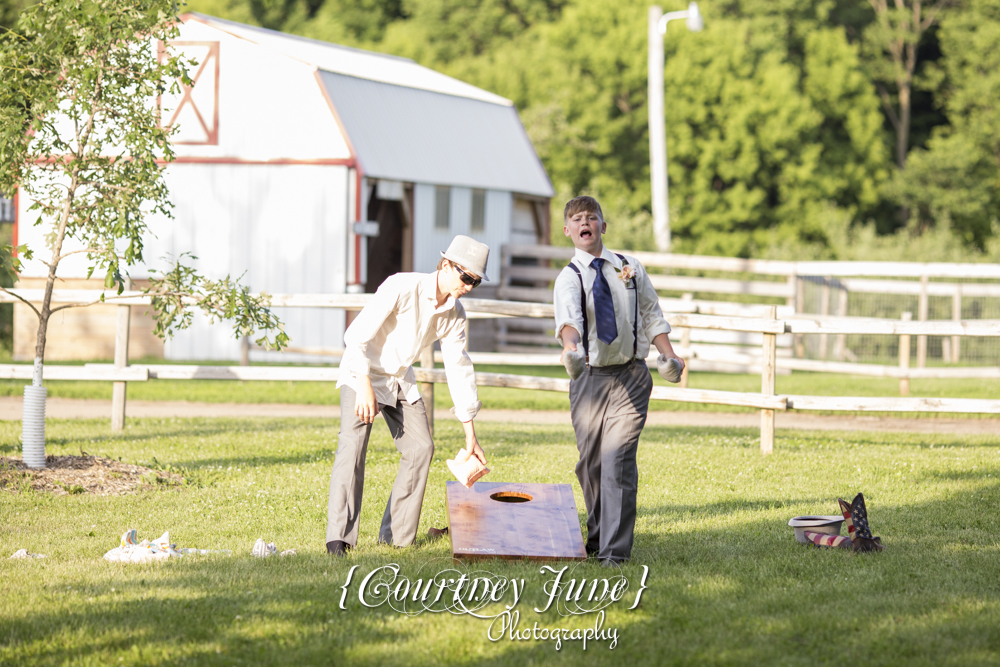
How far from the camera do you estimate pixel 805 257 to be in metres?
35.7

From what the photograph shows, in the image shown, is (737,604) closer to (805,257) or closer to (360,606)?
(360,606)

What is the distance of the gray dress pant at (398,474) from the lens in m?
6.11

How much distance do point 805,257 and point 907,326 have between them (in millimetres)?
26271

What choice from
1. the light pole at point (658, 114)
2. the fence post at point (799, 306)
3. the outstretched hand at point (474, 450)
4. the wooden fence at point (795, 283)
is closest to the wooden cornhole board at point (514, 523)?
the outstretched hand at point (474, 450)

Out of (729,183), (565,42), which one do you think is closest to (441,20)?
(565,42)

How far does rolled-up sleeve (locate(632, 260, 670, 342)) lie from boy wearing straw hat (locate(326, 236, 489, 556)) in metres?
0.88

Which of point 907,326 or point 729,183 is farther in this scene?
point 729,183

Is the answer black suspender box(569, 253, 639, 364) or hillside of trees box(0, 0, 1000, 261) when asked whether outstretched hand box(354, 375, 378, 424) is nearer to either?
black suspender box(569, 253, 639, 364)

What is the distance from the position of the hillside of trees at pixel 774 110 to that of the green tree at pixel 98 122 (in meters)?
31.9

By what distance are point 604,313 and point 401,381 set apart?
4.02ft

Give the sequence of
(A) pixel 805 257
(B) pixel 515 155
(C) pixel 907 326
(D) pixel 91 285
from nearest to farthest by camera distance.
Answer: (C) pixel 907 326 → (D) pixel 91 285 → (B) pixel 515 155 → (A) pixel 805 257

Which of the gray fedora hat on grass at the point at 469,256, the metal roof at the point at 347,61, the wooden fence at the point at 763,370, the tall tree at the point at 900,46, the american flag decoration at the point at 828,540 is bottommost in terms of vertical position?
the american flag decoration at the point at 828,540

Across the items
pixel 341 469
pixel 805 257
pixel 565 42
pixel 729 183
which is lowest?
pixel 341 469

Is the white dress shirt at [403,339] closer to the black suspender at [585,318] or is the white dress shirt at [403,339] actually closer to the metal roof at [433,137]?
the black suspender at [585,318]
